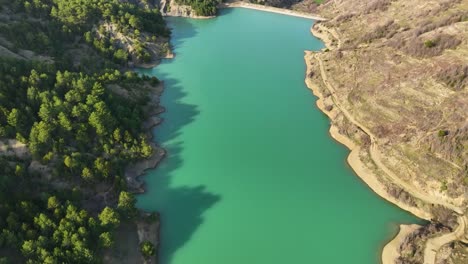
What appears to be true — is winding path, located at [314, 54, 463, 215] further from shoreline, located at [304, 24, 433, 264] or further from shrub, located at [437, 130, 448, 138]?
shrub, located at [437, 130, 448, 138]

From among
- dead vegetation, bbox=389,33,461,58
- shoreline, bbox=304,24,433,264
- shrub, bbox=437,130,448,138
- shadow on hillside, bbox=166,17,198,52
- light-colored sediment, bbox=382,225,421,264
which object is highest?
dead vegetation, bbox=389,33,461,58

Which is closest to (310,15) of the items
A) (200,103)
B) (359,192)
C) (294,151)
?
(200,103)

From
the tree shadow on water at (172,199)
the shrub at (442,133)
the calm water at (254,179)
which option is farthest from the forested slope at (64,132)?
the shrub at (442,133)

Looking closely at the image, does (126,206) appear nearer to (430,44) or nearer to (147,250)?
(147,250)

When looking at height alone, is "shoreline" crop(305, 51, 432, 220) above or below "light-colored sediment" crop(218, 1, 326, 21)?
below

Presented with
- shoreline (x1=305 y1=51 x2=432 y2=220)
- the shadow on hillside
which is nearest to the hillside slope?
shoreline (x1=305 y1=51 x2=432 y2=220)

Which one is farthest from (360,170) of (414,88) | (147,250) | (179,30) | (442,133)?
(179,30)

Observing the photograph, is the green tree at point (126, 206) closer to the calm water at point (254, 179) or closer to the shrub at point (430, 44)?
the calm water at point (254, 179)
